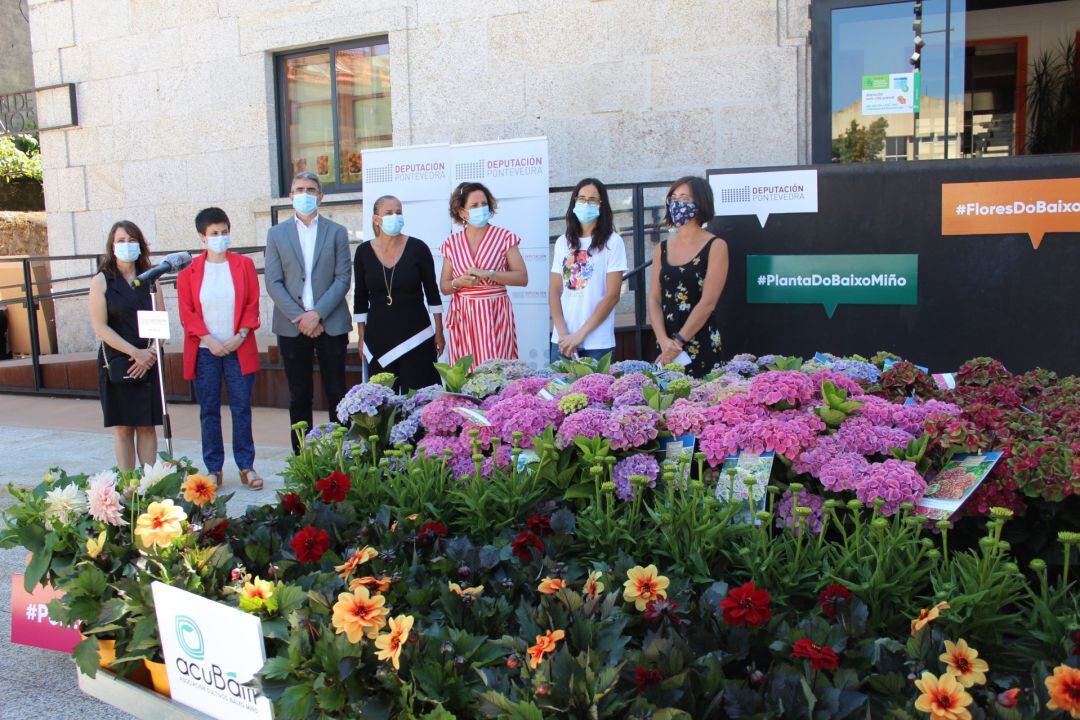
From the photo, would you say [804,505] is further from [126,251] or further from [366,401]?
[126,251]

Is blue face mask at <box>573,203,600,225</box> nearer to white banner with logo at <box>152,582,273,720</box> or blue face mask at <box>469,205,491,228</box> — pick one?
blue face mask at <box>469,205,491,228</box>

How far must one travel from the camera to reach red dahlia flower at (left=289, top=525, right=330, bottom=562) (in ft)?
8.36

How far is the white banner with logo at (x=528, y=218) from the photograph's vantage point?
771cm

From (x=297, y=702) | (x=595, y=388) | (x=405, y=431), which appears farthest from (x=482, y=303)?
(x=297, y=702)

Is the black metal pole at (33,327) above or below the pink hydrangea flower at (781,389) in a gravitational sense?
below

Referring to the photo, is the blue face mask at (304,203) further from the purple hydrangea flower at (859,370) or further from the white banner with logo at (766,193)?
the purple hydrangea flower at (859,370)

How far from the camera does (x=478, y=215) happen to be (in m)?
6.17

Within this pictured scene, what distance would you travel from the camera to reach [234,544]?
2912mm

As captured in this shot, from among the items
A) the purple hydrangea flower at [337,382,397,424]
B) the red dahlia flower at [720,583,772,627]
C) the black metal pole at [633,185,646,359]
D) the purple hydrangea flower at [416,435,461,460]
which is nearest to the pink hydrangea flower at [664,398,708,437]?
the purple hydrangea flower at [416,435,461,460]

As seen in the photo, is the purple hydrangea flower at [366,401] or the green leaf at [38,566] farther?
the purple hydrangea flower at [366,401]

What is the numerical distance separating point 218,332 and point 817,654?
512cm

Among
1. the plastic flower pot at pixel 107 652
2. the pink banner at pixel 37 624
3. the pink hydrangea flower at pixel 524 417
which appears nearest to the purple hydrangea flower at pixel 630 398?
the pink hydrangea flower at pixel 524 417

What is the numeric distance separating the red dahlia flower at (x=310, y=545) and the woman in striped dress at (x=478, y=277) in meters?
3.61

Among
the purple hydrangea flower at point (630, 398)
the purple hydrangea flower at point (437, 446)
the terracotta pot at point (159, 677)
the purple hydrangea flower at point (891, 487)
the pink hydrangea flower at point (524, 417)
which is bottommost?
the terracotta pot at point (159, 677)
